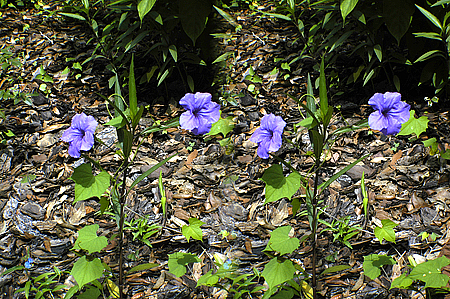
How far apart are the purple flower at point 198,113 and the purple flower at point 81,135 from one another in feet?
1.09

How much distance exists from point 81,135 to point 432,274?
148 centimetres

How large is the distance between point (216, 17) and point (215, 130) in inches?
40.4

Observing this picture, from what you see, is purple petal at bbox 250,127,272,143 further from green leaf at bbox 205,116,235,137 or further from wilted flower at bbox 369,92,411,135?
green leaf at bbox 205,116,235,137

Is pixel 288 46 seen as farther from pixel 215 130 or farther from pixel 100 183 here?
pixel 100 183

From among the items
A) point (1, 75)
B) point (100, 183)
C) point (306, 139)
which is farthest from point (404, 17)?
point (1, 75)

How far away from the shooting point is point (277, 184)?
1.25 m

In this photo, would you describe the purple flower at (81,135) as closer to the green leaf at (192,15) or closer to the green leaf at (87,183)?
the green leaf at (87,183)

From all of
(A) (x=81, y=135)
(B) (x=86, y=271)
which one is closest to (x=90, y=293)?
(B) (x=86, y=271)

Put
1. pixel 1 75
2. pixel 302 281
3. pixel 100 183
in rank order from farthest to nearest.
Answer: pixel 1 75, pixel 302 281, pixel 100 183

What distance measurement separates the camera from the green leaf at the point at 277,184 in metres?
1.23

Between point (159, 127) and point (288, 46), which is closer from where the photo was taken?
point (159, 127)

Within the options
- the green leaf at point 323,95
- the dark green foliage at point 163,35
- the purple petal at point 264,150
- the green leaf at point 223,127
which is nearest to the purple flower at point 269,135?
the purple petal at point 264,150

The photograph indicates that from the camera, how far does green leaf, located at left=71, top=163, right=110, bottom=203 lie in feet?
4.08

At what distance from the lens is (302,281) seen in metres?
1.64
